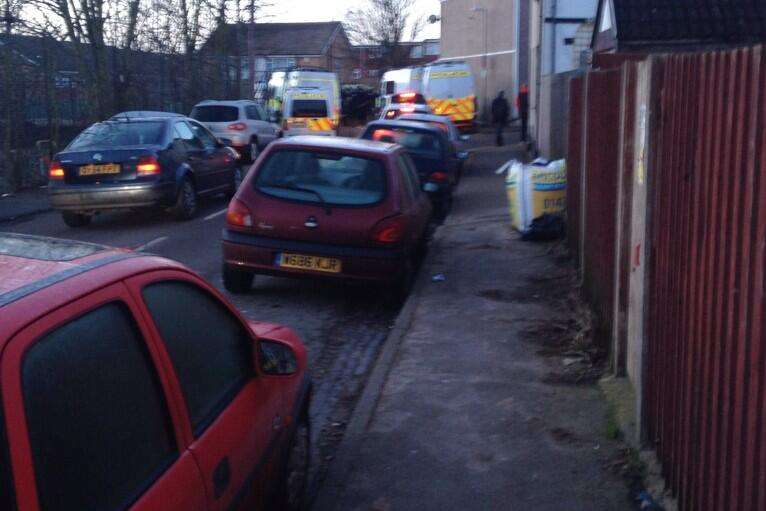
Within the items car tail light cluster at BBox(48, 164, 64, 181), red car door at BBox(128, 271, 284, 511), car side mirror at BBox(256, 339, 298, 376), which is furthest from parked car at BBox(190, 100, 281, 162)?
red car door at BBox(128, 271, 284, 511)

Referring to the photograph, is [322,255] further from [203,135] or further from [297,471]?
[203,135]

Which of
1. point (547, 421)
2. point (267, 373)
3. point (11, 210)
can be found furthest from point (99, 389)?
point (11, 210)

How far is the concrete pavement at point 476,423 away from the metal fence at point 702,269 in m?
0.52

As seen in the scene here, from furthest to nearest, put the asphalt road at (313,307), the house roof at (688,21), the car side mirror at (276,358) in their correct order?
the house roof at (688,21), the asphalt road at (313,307), the car side mirror at (276,358)

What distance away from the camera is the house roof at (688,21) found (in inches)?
595

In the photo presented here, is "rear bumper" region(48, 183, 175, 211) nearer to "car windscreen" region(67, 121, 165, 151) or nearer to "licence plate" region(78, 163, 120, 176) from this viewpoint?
"licence plate" region(78, 163, 120, 176)

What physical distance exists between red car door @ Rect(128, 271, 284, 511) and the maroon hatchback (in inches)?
185

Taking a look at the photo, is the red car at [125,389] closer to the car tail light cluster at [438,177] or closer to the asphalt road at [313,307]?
the asphalt road at [313,307]

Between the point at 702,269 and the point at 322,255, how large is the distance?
16.9 ft

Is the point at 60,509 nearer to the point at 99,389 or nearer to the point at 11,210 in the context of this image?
the point at 99,389

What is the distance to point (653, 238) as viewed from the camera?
502 centimetres

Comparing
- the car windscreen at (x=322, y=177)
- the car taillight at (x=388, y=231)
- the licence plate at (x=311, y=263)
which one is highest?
the car windscreen at (x=322, y=177)

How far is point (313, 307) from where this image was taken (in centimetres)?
930

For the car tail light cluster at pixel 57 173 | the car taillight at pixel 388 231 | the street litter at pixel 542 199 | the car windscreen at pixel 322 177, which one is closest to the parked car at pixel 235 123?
the car tail light cluster at pixel 57 173
